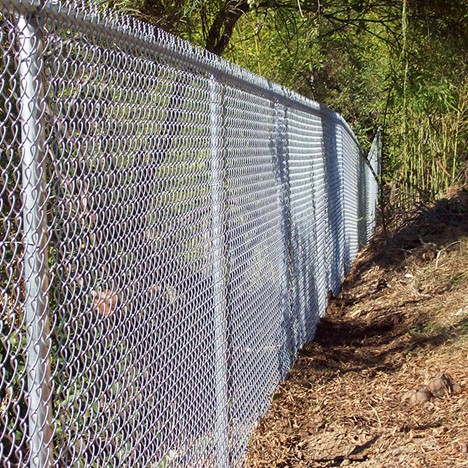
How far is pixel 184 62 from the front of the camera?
11.6ft

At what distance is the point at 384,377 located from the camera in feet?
20.3

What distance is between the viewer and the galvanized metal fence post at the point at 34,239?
2.09 m

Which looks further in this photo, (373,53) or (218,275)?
(373,53)

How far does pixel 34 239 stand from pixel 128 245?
73cm

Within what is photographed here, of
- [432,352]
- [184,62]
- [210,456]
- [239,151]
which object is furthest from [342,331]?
[184,62]

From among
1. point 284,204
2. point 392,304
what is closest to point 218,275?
point 284,204

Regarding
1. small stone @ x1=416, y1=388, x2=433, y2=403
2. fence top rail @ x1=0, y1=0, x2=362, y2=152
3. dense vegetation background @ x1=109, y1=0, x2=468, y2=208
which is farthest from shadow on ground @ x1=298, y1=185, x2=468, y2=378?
fence top rail @ x1=0, y1=0, x2=362, y2=152

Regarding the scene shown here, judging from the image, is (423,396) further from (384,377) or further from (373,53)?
(373,53)

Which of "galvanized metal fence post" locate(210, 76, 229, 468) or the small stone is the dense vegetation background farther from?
the small stone

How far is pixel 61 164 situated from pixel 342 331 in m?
5.90

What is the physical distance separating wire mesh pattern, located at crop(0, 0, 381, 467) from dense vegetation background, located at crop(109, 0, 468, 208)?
75.8 inches

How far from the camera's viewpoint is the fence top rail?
218 cm

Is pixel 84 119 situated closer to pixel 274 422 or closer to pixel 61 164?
pixel 61 164

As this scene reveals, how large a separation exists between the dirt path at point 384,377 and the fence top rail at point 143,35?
193 cm
